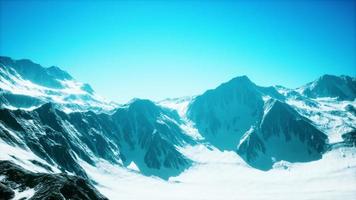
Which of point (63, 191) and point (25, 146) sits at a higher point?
point (25, 146)

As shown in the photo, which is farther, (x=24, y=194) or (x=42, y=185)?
(x=42, y=185)

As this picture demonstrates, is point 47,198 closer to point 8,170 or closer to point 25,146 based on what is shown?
point 8,170

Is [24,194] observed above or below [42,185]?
below

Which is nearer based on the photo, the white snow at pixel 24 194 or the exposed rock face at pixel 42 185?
the exposed rock face at pixel 42 185

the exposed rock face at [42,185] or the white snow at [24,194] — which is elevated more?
the exposed rock face at [42,185]

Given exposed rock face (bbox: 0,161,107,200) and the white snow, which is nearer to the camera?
exposed rock face (bbox: 0,161,107,200)

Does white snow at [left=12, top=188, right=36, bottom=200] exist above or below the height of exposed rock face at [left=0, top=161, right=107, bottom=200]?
below

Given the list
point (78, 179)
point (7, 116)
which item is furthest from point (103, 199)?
point (7, 116)

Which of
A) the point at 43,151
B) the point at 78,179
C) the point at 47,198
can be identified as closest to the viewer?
the point at 47,198
